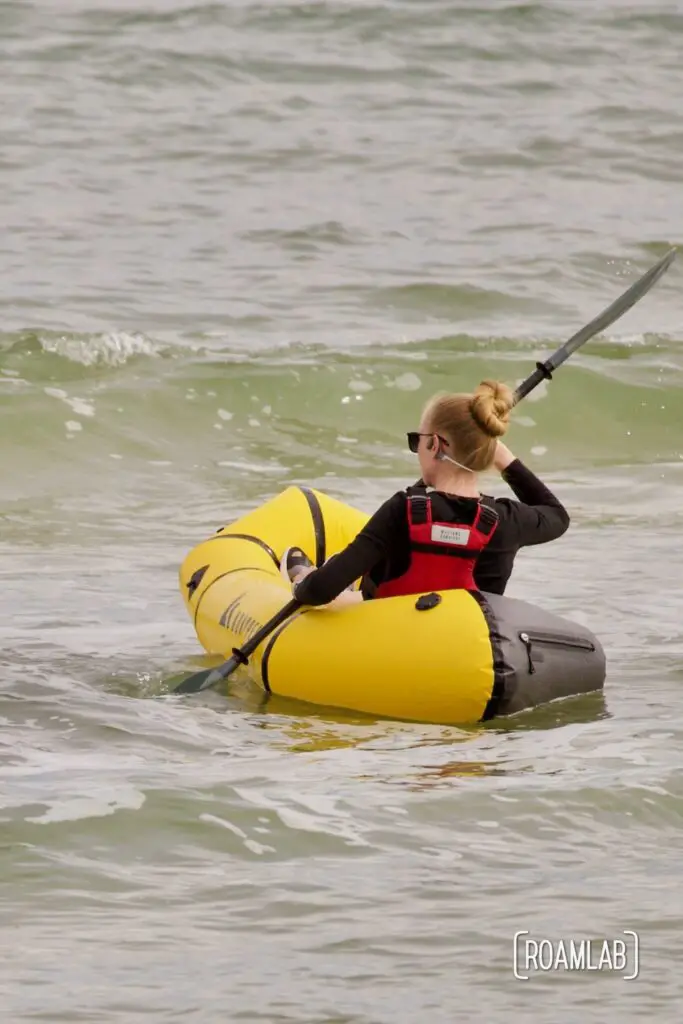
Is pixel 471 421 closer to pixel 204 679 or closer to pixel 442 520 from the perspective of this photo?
pixel 442 520

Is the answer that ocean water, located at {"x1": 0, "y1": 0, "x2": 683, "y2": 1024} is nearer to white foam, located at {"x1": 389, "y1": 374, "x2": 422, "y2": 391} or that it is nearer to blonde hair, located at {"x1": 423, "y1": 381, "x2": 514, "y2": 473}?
white foam, located at {"x1": 389, "y1": 374, "x2": 422, "y2": 391}

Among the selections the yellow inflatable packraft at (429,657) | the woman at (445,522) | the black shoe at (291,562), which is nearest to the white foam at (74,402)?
the black shoe at (291,562)

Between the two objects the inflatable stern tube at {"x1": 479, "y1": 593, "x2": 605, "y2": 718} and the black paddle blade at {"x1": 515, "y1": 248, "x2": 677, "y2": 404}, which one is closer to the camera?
the inflatable stern tube at {"x1": 479, "y1": 593, "x2": 605, "y2": 718}

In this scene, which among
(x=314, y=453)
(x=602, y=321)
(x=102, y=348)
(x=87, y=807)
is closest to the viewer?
(x=87, y=807)

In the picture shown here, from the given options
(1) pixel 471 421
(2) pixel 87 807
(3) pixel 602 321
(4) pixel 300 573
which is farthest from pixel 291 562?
(2) pixel 87 807

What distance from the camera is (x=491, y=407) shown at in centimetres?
506

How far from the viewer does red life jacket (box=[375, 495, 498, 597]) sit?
5.12 meters

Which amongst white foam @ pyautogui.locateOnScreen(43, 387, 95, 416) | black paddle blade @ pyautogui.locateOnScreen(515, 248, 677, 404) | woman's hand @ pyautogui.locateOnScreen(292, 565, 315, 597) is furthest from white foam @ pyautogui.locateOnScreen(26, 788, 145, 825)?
white foam @ pyautogui.locateOnScreen(43, 387, 95, 416)

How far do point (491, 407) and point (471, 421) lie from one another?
7cm

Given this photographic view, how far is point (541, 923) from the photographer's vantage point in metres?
3.44

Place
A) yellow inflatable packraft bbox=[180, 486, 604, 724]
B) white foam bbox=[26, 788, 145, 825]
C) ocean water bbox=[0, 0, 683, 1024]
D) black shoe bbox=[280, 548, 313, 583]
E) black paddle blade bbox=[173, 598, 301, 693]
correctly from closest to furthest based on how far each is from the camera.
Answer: ocean water bbox=[0, 0, 683, 1024] < white foam bbox=[26, 788, 145, 825] < yellow inflatable packraft bbox=[180, 486, 604, 724] < black paddle blade bbox=[173, 598, 301, 693] < black shoe bbox=[280, 548, 313, 583]

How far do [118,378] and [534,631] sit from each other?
280 inches

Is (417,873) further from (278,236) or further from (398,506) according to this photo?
(278,236)

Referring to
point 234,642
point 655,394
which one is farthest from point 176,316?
point 234,642
